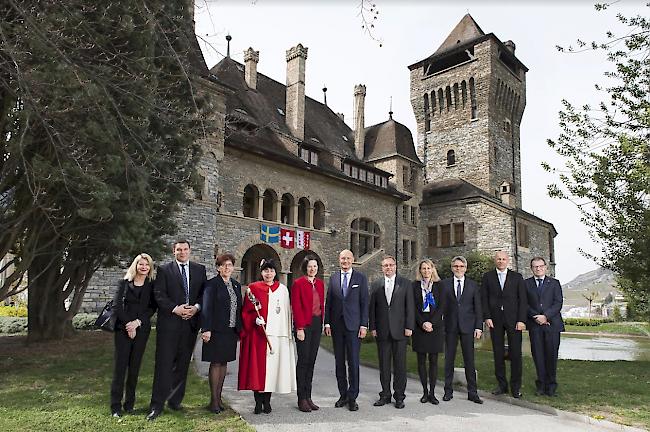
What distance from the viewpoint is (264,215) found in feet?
80.4

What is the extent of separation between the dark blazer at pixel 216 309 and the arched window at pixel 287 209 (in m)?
18.7

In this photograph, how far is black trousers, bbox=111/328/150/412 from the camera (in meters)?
5.44

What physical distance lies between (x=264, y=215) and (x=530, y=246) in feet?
66.5

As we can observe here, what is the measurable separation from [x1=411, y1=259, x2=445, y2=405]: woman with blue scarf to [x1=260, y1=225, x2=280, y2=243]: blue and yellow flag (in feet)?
53.1

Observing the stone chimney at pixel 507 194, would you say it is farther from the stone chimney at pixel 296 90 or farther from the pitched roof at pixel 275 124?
the stone chimney at pixel 296 90

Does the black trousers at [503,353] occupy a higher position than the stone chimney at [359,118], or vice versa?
the stone chimney at [359,118]

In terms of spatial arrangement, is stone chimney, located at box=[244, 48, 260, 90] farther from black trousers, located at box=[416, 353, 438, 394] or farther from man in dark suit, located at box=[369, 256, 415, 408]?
black trousers, located at box=[416, 353, 438, 394]

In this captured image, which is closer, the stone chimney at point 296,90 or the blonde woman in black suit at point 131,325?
the blonde woman in black suit at point 131,325

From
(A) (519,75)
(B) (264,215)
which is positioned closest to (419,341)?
(B) (264,215)

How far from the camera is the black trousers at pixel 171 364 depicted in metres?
5.44

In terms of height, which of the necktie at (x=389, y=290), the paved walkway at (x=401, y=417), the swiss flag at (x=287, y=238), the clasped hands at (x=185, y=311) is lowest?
the paved walkway at (x=401, y=417)

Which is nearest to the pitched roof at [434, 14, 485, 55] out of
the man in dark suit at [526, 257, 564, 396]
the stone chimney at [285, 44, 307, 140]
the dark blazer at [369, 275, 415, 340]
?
the stone chimney at [285, 44, 307, 140]

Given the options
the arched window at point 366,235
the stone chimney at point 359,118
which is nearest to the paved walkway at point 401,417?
the arched window at point 366,235

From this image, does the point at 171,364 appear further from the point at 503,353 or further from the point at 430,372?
the point at 503,353
